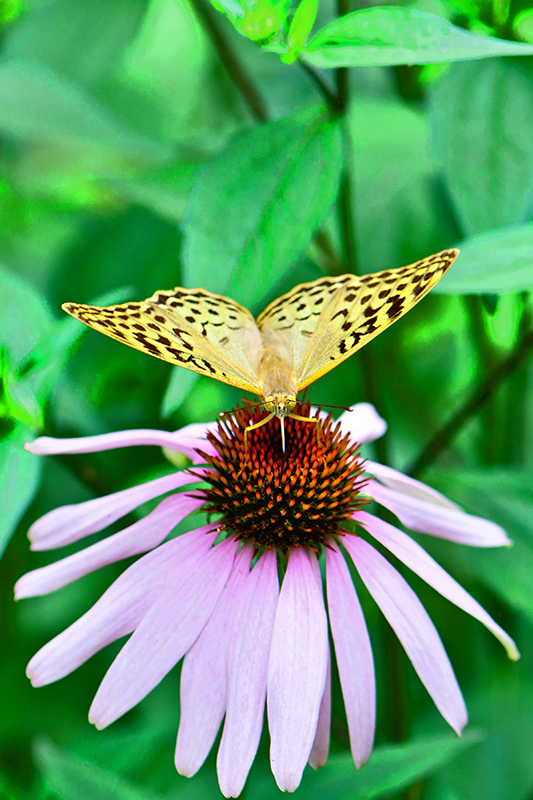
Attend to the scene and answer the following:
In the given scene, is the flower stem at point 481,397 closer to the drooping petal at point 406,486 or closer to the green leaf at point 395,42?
the drooping petal at point 406,486

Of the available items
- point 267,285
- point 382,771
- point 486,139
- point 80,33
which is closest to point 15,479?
point 267,285

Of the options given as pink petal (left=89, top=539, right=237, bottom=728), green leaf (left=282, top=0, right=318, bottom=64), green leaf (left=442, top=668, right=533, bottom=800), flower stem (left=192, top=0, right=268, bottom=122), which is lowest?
green leaf (left=442, top=668, right=533, bottom=800)

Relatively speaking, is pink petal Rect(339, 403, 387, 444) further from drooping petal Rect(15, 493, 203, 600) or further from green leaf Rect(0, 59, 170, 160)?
green leaf Rect(0, 59, 170, 160)

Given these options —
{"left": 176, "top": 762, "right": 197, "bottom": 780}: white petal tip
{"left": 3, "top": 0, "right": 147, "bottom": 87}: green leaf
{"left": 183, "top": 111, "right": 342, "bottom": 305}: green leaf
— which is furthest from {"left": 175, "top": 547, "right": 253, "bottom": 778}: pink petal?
{"left": 3, "top": 0, "right": 147, "bottom": 87}: green leaf

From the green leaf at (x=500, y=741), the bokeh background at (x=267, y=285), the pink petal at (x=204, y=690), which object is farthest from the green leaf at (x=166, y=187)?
the green leaf at (x=500, y=741)

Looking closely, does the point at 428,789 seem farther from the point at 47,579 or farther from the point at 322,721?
the point at 47,579

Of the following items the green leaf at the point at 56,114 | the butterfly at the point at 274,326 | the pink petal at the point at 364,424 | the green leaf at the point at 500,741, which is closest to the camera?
the butterfly at the point at 274,326

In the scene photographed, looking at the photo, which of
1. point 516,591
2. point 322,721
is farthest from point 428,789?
point 322,721

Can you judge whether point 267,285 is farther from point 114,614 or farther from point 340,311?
point 114,614
